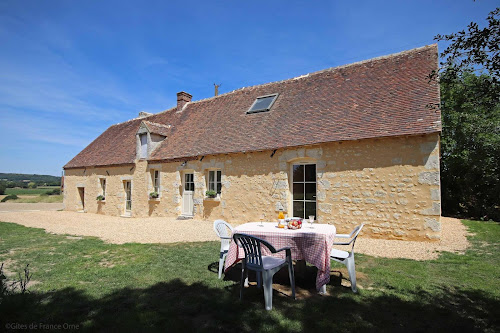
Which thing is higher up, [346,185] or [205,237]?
[346,185]

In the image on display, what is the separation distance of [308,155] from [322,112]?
1.72 meters

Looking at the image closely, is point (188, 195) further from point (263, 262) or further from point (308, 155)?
point (263, 262)

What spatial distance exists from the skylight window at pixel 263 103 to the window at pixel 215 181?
2.77 metres

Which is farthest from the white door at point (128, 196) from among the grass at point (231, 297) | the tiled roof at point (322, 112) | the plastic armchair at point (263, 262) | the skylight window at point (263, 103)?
the plastic armchair at point (263, 262)

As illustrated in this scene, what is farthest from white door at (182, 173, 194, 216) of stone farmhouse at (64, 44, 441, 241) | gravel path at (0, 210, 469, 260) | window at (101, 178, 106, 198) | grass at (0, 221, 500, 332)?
window at (101, 178, 106, 198)

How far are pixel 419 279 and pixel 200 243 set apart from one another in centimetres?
442

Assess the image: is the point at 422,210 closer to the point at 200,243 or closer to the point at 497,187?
the point at 200,243

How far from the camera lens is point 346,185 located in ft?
25.2

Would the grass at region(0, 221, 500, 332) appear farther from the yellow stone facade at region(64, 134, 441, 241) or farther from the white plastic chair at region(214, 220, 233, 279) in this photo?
the yellow stone facade at region(64, 134, 441, 241)

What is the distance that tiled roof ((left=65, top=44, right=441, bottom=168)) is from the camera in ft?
24.5

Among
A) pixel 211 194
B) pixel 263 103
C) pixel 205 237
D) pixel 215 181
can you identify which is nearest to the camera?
pixel 205 237

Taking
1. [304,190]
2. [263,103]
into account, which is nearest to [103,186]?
[263,103]

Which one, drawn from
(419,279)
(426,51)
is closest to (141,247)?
(419,279)

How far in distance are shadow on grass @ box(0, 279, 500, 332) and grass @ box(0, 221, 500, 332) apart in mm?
10
